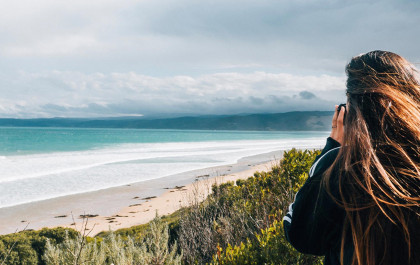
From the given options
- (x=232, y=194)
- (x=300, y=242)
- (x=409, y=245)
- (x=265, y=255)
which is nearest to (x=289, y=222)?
(x=300, y=242)

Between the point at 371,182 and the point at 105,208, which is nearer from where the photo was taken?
the point at 371,182

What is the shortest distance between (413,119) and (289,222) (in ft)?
2.02

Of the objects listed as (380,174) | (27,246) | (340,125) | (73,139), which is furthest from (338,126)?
(73,139)

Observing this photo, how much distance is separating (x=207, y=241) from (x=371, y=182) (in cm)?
421

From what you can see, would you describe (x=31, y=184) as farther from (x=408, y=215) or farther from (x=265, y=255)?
(x=408, y=215)

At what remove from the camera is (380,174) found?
120 centimetres

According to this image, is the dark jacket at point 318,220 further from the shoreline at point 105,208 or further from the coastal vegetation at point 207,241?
the shoreline at point 105,208

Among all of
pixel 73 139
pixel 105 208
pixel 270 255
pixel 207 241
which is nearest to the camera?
pixel 270 255

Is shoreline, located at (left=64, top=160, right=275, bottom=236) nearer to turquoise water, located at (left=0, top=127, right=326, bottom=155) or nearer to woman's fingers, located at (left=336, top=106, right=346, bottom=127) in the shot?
woman's fingers, located at (left=336, top=106, right=346, bottom=127)

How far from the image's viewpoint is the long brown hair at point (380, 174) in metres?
1.17

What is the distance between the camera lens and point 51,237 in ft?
20.1

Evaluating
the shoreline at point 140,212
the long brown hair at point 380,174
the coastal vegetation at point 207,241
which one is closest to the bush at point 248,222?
the coastal vegetation at point 207,241

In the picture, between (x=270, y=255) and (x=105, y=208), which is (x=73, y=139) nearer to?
(x=105, y=208)

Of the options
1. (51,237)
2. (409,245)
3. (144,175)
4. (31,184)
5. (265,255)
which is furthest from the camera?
(144,175)
